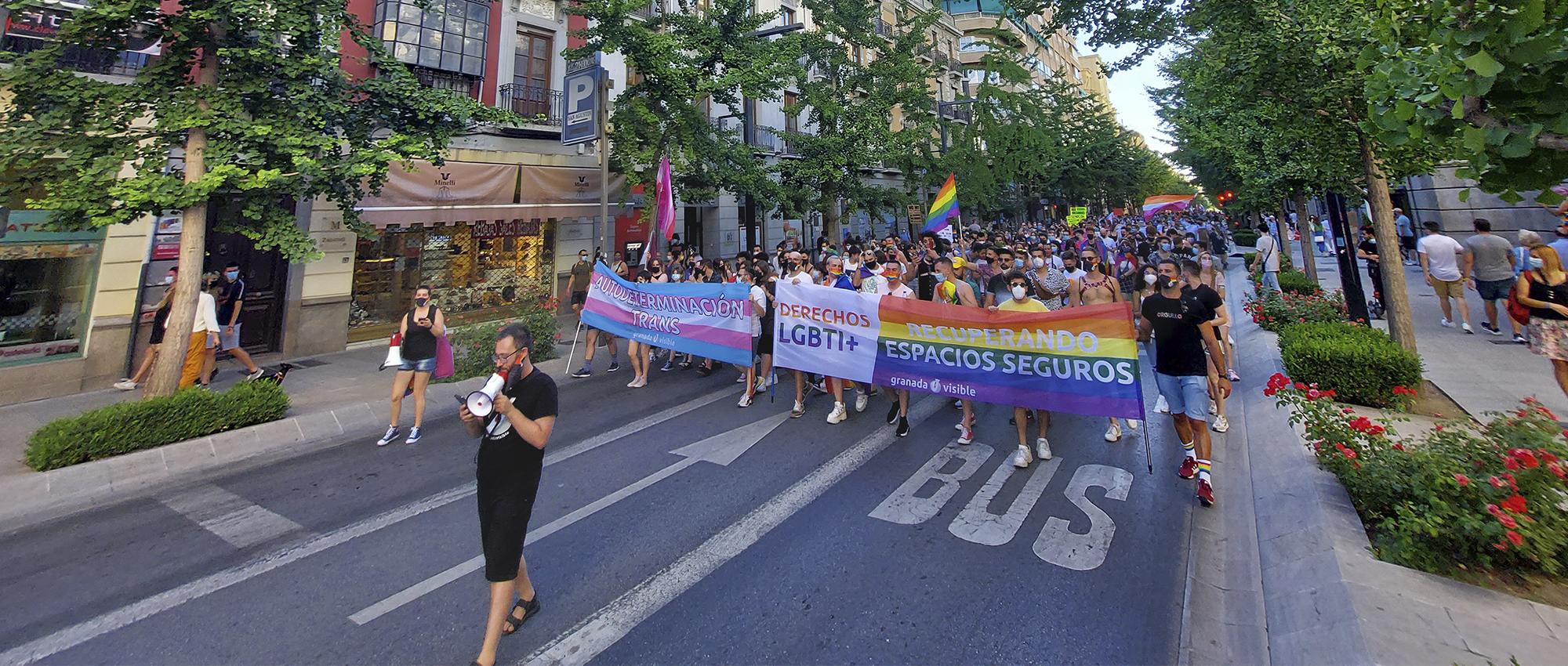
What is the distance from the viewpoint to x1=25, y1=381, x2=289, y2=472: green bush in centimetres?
598

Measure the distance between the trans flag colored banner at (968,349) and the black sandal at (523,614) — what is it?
4.32m

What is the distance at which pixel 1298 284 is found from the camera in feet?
41.8

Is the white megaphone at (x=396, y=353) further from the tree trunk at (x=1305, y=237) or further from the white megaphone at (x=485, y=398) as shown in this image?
the tree trunk at (x=1305, y=237)

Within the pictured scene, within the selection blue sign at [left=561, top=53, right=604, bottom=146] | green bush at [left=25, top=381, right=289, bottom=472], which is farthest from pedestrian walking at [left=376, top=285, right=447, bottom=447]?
blue sign at [left=561, top=53, right=604, bottom=146]

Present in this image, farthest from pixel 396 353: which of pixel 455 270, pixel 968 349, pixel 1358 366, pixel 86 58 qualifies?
pixel 1358 366

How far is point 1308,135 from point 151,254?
58.0ft

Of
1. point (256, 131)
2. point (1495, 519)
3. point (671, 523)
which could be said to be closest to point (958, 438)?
point (671, 523)

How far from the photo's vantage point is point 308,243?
25.5 ft

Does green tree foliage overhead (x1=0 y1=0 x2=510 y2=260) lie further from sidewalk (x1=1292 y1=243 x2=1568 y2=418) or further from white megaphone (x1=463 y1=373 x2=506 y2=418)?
sidewalk (x1=1292 y1=243 x2=1568 y2=418)

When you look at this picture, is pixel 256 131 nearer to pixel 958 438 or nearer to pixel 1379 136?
pixel 958 438

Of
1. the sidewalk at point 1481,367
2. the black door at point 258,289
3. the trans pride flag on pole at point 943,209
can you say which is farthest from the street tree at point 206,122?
the trans pride flag on pole at point 943,209

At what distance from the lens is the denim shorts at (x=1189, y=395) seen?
5400 mm

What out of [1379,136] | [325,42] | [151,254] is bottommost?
[151,254]

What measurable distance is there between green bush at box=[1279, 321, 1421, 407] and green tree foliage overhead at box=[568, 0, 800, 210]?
11.7 m
